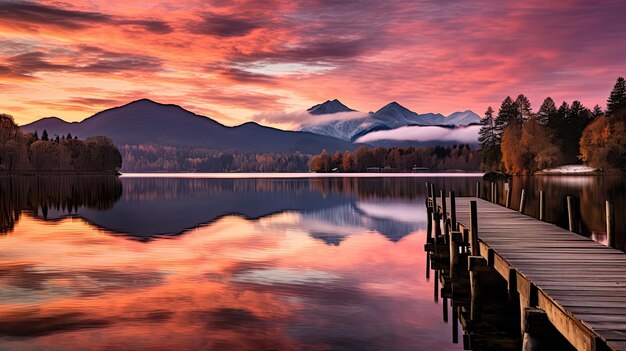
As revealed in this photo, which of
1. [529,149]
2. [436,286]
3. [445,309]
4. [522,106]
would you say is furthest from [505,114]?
[445,309]

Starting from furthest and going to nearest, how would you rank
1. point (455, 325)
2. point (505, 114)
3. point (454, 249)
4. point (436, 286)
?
point (505, 114) < point (436, 286) < point (454, 249) < point (455, 325)

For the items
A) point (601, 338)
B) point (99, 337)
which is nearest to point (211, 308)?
point (99, 337)

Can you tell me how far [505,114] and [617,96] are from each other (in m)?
33.7

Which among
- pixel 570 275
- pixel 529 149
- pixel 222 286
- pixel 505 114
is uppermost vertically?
pixel 505 114

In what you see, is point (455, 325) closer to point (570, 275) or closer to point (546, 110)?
point (570, 275)

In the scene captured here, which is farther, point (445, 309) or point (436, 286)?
point (436, 286)

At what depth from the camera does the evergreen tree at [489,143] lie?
179 meters

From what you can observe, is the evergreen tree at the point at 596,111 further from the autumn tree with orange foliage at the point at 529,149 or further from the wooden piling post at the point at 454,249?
the wooden piling post at the point at 454,249

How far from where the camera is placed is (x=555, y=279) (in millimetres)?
14852

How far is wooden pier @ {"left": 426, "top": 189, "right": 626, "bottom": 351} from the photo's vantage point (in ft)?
35.8

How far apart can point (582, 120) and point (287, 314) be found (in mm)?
164304

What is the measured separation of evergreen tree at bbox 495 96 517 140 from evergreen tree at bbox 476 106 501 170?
2.67 m

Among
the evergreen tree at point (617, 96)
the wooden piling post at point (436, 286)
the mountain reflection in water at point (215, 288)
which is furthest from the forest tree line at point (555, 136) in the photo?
the wooden piling post at point (436, 286)

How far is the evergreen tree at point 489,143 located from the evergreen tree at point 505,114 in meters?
2.67
